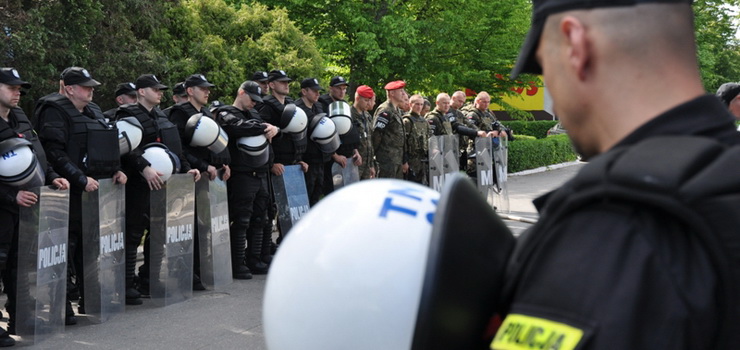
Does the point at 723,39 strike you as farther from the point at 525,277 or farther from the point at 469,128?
the point at 525,277

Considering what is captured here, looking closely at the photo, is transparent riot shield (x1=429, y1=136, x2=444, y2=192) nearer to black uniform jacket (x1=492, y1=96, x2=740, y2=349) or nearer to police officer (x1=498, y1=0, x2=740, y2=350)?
police officer (x1=498, y1=0, x2=740, y2=350)

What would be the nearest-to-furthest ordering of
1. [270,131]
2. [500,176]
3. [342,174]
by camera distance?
[270,131] → [342,174] → [500,176]

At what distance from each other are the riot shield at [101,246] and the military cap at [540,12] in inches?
233

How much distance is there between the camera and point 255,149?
28.6ft

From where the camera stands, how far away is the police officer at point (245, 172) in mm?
8742

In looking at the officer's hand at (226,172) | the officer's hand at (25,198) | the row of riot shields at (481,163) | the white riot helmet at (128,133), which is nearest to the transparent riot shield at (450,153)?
the row of riot shields at (481,163)

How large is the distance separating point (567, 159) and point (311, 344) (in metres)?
25.6

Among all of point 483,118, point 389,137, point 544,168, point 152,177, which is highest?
→ point 483,118

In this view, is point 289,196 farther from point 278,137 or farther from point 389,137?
point 389,137

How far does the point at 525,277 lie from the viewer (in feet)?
3.93

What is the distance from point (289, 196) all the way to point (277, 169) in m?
0.36

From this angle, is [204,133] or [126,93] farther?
[126,93]

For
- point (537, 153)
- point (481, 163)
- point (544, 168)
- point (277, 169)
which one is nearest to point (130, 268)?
point (277, 169)

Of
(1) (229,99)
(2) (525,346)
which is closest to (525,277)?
(2) (525,346)
